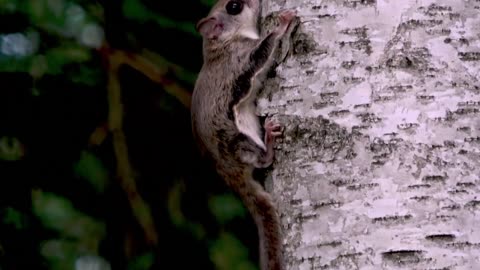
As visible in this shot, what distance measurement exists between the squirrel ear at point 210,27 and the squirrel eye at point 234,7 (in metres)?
0.04

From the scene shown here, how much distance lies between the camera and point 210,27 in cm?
287

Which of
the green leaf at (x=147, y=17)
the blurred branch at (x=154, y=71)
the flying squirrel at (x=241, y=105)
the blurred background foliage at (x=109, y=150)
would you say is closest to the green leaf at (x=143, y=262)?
the blurred background foliage at (x=109, y=150)

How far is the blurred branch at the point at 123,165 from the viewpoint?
138 inches

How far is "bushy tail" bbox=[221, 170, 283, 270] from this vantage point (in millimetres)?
2348

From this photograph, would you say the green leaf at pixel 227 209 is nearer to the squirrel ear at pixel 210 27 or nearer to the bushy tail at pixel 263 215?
the squirrel ear at pixel 210 27

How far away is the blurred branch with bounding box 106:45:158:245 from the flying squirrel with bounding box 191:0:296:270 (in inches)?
26.9

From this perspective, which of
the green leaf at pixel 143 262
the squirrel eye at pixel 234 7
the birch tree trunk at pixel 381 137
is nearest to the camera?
the birch tree trunk at pixel 381 137

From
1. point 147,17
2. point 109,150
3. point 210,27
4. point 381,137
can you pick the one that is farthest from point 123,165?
point 381,137

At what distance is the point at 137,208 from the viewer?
3.55 meters

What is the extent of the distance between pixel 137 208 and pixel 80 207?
16 centimetres

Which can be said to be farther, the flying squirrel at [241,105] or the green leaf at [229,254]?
the green leaf at [229,254]

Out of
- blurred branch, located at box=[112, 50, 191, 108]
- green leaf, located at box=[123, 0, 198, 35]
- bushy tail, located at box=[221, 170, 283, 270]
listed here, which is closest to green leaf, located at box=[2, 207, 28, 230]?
blurred branch, located at box=[112, 50, 191, 108]

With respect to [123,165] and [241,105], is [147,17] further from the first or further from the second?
[241,105]

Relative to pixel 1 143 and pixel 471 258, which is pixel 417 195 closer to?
pixel 471 258
